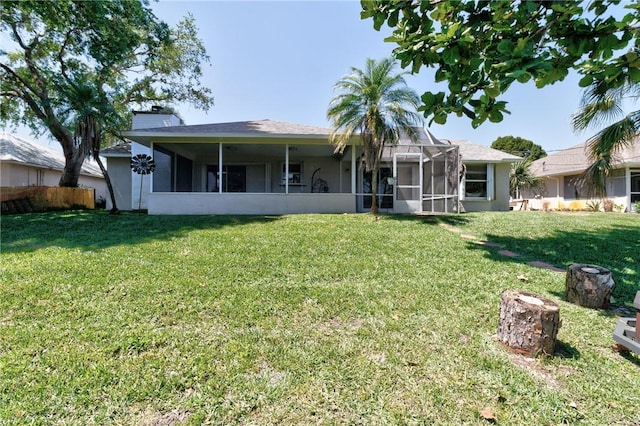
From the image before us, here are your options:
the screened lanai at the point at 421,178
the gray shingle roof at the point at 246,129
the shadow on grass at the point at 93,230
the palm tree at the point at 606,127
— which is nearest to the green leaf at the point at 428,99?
the palm tree at the point at 606,127

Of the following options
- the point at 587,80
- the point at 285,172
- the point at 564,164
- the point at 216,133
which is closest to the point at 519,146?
the point at 564,164

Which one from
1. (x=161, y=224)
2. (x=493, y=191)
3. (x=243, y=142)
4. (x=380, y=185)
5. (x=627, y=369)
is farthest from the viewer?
(x=493, y=191)

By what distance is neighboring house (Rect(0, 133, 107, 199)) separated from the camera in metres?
15.6

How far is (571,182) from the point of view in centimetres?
1991

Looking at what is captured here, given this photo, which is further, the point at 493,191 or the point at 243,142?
the point at 493,191

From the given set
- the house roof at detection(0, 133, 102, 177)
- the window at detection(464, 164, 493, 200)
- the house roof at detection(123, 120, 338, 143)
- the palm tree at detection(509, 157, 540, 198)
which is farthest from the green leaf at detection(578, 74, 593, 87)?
the palm tree at detection(509, 157, 540, 198)

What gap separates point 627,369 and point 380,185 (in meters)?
11.7

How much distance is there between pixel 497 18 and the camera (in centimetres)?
327

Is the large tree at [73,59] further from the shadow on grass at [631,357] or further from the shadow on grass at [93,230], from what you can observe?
the shadow on grass at [631,357]

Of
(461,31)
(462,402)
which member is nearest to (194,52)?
(461,31)

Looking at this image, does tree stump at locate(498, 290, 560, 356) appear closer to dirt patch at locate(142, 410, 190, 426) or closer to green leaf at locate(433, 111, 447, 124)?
green leaf at locate(433, 111, 447, 124)

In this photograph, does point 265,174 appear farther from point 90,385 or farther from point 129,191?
point 90,385

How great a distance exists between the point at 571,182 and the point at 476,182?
9723mm

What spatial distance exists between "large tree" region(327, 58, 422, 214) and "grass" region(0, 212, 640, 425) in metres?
5.06
